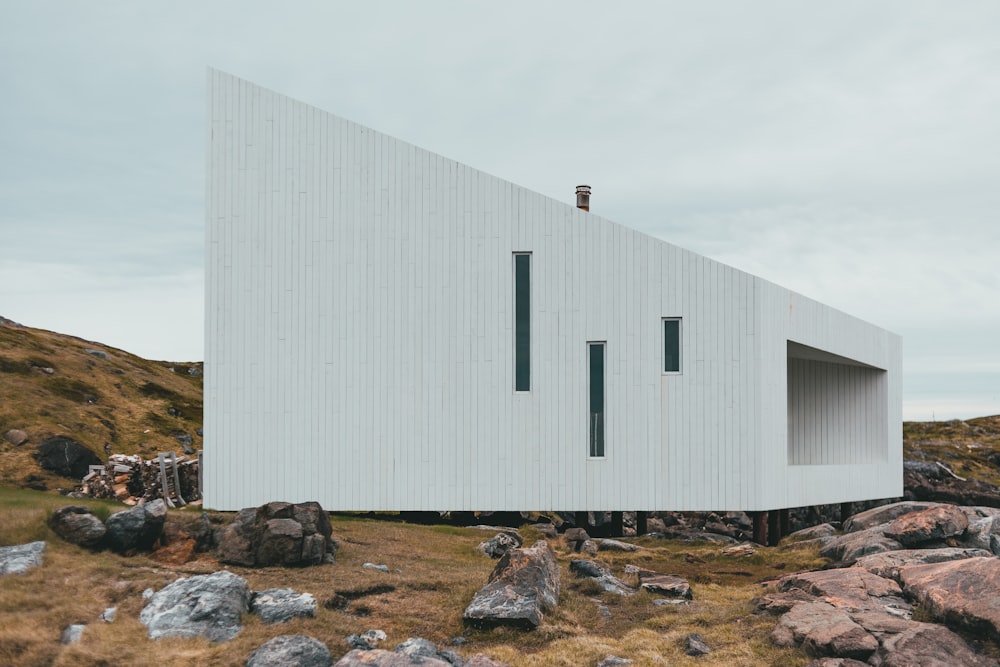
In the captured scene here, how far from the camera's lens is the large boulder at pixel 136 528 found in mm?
16922

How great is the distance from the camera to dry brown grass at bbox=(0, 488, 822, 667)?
12289mm

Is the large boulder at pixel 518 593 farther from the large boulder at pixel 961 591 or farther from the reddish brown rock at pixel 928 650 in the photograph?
the large boulder at pixel 961 591

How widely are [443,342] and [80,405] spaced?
3481cm

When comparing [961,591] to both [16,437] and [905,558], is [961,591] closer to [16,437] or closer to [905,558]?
[905,558]

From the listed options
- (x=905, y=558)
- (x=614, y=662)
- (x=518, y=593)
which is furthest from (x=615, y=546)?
(x=614, y=662)

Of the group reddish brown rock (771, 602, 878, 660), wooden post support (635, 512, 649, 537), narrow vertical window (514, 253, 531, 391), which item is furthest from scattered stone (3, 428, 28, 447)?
reddish brown rock (771, 602, 878, 660)

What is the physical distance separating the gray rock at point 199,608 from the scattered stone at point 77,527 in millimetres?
3365

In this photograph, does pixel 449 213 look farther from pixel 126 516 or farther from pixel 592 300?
pixel 126 516

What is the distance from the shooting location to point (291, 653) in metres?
12.0

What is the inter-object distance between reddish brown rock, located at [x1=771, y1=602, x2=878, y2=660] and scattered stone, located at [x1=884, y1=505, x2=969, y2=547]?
7689mm

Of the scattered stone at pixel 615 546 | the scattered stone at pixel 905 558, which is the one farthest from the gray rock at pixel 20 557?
the scattered stone at pixel 905 558

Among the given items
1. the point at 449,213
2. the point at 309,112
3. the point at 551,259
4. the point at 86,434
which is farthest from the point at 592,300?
the point at 86,434

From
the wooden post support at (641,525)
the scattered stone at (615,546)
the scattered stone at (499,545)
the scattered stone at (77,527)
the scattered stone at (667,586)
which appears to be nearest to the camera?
the scattered stone at (77,527)

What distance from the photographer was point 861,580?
50.0ft
